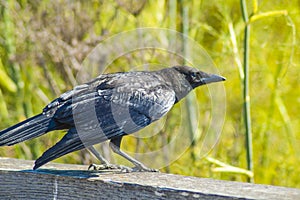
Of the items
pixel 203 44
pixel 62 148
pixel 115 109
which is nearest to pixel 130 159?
pixel 115 109

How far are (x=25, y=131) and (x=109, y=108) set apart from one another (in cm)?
35

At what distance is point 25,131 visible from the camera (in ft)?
8.43

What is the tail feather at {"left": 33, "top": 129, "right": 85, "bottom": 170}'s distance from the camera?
238 cm

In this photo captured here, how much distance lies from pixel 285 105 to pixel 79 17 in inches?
64.9

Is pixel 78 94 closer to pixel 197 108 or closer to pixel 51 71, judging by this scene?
pixel 197 108

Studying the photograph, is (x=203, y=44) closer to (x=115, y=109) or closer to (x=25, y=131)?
(x=115, y=109)

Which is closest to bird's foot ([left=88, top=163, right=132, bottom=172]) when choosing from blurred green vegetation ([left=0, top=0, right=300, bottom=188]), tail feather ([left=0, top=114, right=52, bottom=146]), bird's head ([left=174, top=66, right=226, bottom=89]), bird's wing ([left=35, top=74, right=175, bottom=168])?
bird's wing ([left=35, top=74, right=175, bottom=168])

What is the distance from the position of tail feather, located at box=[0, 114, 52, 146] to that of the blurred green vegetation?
161 centimetres

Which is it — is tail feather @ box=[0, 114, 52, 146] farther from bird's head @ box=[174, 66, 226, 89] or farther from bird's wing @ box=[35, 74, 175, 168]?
bird's head @ box=[174, 66, 226, 89]

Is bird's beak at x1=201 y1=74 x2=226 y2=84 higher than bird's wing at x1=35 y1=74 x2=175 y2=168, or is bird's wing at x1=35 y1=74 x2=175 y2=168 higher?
bird's beak at x1=201 y1=74 x2=226 y2=84

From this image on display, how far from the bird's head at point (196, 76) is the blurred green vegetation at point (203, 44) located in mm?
1256

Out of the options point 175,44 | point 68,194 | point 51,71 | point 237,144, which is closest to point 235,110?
point 237,144

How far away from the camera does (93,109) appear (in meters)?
2.70

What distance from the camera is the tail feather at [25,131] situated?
8.33 ft
